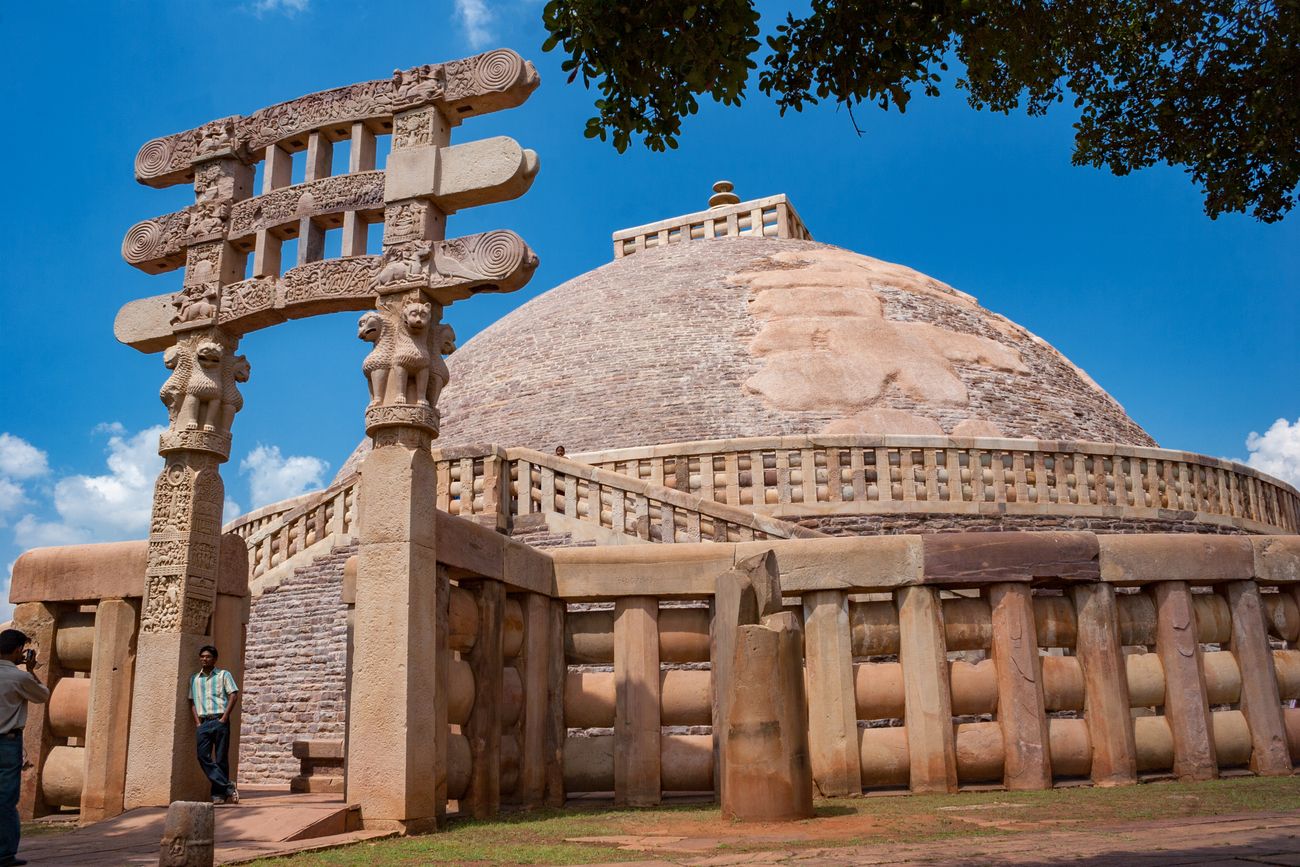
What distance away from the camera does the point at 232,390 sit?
9.77m

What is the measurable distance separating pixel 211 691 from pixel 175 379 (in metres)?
2.61

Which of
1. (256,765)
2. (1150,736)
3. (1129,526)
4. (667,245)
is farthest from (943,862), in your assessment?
(667,245)

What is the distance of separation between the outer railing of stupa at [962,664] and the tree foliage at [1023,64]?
283cm

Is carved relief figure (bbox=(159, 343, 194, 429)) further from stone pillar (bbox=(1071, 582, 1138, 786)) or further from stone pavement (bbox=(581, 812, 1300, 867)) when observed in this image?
stone pillar (bbox=(1071, 582, 1138, 786))

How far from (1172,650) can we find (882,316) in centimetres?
1593

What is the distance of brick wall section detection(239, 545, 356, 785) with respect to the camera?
566 inches

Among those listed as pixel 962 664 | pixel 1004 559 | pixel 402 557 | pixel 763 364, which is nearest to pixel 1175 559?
pixel 1004 559

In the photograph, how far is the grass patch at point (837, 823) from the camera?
5914 millimetres

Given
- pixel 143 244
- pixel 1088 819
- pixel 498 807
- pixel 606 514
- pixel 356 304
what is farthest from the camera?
pixel 606 514

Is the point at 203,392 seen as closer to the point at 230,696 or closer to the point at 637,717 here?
the point at 230,696

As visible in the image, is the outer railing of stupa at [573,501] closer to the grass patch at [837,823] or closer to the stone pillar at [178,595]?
the stone pillar at [178,595]

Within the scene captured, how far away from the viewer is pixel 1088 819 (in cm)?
643

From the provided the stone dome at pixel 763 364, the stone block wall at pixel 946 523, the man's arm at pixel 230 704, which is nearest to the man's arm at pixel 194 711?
the man's arm at pixel 230 704

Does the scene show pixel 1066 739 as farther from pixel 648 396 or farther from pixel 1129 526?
pixel 648 396
